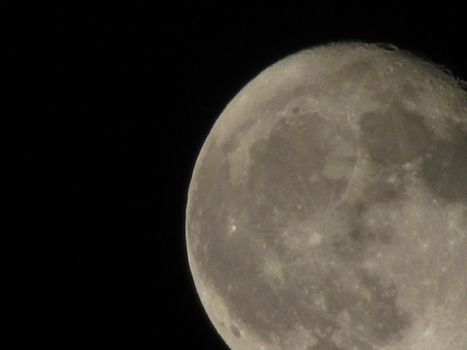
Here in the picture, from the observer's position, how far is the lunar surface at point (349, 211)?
5270mm

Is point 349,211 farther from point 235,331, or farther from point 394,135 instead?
point 235,331

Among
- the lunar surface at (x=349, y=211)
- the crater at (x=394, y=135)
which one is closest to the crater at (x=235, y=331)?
the lunar surface at (x=349, y=211)

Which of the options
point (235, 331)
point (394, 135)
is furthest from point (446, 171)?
point (235, 331)

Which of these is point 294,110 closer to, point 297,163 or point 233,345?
point 297,163

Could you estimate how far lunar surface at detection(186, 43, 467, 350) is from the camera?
5.27 m

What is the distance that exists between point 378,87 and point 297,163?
0.75 m

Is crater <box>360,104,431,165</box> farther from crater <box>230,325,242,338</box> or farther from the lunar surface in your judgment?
crater <box>230,325,242,338</box>

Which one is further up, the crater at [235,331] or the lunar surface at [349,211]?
the lunar surface at [349,211]

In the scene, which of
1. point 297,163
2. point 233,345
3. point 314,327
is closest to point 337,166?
point 297,163

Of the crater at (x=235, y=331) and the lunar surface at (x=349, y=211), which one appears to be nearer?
the lunar surface at (x=349, y=211)

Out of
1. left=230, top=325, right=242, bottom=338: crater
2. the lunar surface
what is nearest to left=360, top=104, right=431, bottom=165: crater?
the lunar surface

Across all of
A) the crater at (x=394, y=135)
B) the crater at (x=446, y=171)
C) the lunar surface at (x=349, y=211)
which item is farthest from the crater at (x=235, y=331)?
the crater at (x=446, y=171)

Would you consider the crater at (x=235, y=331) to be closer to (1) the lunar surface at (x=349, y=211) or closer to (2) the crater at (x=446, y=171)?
(1) the lunar surface at (x=349, y=211)

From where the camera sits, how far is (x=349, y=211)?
5.29 m
